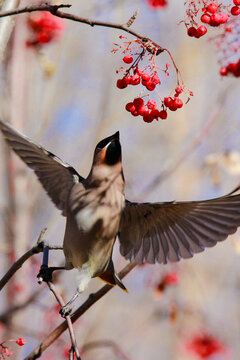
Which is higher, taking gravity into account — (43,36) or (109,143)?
(43,36)

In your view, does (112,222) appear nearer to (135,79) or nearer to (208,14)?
(135,79)

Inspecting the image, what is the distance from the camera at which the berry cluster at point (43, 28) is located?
150 inches

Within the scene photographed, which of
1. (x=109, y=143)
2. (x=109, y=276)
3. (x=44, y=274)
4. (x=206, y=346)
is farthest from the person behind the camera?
(x=206, y=346)

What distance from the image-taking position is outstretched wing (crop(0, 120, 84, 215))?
2816mm

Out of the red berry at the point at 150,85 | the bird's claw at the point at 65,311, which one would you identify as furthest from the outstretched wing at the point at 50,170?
the red berry at the point at 150,85

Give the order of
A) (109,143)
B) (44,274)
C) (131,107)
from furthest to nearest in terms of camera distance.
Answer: (109,143)
(44,274)
(131,107)

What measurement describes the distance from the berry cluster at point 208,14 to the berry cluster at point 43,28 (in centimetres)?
182

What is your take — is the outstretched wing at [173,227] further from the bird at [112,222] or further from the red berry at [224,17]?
the red berry at [224,17]

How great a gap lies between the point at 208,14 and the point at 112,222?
112 centimetres

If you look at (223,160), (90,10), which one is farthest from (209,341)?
(90,10)

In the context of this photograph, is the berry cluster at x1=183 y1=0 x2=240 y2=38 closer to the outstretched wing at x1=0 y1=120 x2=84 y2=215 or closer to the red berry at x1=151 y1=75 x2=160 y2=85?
the red berry at x1=151 y1=75 x2=160 y2=85

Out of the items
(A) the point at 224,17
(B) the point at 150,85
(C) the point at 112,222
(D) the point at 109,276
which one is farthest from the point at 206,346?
(A) the point at 224,17

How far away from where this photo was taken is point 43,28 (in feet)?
12.6

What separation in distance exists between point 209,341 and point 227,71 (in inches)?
102
